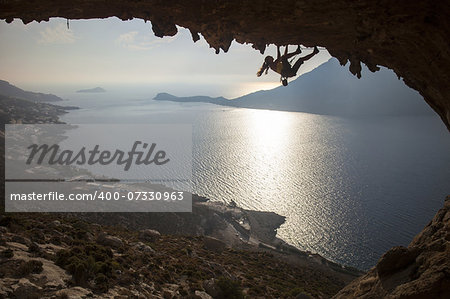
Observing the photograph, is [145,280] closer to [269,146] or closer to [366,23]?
[366,23]

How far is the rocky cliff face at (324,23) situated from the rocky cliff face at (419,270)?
4.01m

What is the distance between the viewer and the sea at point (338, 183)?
5328cm

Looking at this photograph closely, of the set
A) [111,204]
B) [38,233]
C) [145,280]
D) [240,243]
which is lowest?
[240,243]

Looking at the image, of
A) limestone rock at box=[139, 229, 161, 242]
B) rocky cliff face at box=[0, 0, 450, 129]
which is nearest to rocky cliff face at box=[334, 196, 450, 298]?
rocky cliff face at box=[0, 0, 450, 129]

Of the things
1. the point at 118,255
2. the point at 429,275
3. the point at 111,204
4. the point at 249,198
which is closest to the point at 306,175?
the point at 249,198

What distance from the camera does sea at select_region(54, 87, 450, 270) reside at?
53281 mm

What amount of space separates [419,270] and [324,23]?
7.81 m

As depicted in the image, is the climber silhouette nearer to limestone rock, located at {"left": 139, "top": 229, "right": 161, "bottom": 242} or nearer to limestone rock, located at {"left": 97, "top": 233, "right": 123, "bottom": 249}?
limestone rock, located at {"left": 97, "top": 233, "right": 123, "bottom": 249}

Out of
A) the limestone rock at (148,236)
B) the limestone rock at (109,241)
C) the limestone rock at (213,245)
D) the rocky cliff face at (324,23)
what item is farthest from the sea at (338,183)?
the rocky cliff face at (324,23)

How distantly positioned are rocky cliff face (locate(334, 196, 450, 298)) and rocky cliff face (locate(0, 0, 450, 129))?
13.1 feet

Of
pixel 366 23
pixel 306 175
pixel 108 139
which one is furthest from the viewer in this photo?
pixel 108 139

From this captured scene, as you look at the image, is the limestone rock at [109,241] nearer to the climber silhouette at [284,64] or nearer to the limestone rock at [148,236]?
the limestone rock at [148,236]

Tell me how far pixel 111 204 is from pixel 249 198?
3807cm

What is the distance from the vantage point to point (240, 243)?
149 ft
